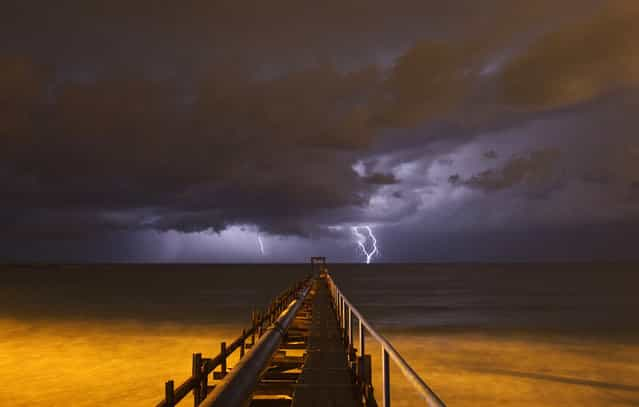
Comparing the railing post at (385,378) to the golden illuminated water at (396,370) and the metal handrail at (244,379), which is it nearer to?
the metal handrail at (244,379)

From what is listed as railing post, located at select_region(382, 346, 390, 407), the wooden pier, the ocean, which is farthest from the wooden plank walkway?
the ocean

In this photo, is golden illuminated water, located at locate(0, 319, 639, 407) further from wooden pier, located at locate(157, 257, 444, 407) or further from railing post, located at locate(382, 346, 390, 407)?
railing post, located at locate(382, 346, 390, 407)

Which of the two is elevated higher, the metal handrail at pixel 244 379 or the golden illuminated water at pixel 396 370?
the metal handrail at pixel 244 379

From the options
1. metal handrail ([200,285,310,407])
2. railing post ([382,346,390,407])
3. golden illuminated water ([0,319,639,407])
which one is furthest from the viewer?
golden illuminated water ([0,319,639,407])

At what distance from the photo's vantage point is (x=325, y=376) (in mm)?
7453

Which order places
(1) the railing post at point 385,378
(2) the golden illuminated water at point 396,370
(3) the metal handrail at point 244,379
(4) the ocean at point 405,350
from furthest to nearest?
(4) the ocean at point 405,350
(2) the golden illuminated water at point 396,370
(3) the metal handrail at point 244,379
(1) the railing post at point 385,378

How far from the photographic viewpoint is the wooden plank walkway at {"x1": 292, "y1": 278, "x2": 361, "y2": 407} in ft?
20.4

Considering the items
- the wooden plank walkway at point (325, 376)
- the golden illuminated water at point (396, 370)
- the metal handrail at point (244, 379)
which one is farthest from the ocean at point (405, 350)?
the metal handrail at point (244, 379)

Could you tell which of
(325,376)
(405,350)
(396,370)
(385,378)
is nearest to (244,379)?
(325,376)

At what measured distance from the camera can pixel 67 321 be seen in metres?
29.4

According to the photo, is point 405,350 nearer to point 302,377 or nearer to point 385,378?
point 302,377

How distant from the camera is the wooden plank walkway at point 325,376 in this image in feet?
20.4

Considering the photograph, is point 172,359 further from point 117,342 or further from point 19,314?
point 19,314

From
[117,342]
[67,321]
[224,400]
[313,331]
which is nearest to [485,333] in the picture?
[313,331]
